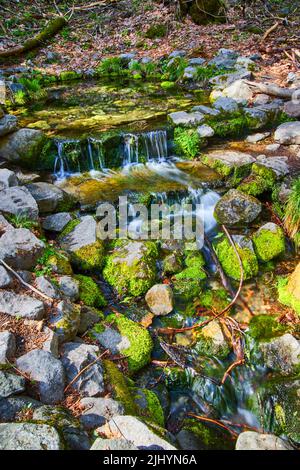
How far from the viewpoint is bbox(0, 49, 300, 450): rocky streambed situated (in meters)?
2.84

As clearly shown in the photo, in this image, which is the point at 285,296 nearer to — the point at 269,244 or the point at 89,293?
the point at 269,244

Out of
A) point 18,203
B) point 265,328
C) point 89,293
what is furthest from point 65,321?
point 265,328

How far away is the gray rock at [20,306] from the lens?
335 centimetres

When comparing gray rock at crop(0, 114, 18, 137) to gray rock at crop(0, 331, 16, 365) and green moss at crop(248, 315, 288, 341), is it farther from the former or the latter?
green moss at crop(248, 315, 288, 341)

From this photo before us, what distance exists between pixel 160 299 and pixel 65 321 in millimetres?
1426

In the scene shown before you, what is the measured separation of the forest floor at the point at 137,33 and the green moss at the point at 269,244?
7315 mm

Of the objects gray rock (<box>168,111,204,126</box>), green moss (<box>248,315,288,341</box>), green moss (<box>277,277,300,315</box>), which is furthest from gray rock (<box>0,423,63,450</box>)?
gray rock (<box>168,111,204,126</box>)

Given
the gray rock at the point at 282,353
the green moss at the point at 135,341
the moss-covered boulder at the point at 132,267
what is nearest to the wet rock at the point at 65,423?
the green moss at the point at 135,341

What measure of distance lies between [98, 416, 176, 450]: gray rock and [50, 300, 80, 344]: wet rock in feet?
3.69

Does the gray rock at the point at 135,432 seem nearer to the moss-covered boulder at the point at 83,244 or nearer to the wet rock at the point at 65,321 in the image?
the wet rock at the point at 65,321

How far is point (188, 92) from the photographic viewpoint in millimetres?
10492

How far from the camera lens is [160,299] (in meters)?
4.55
